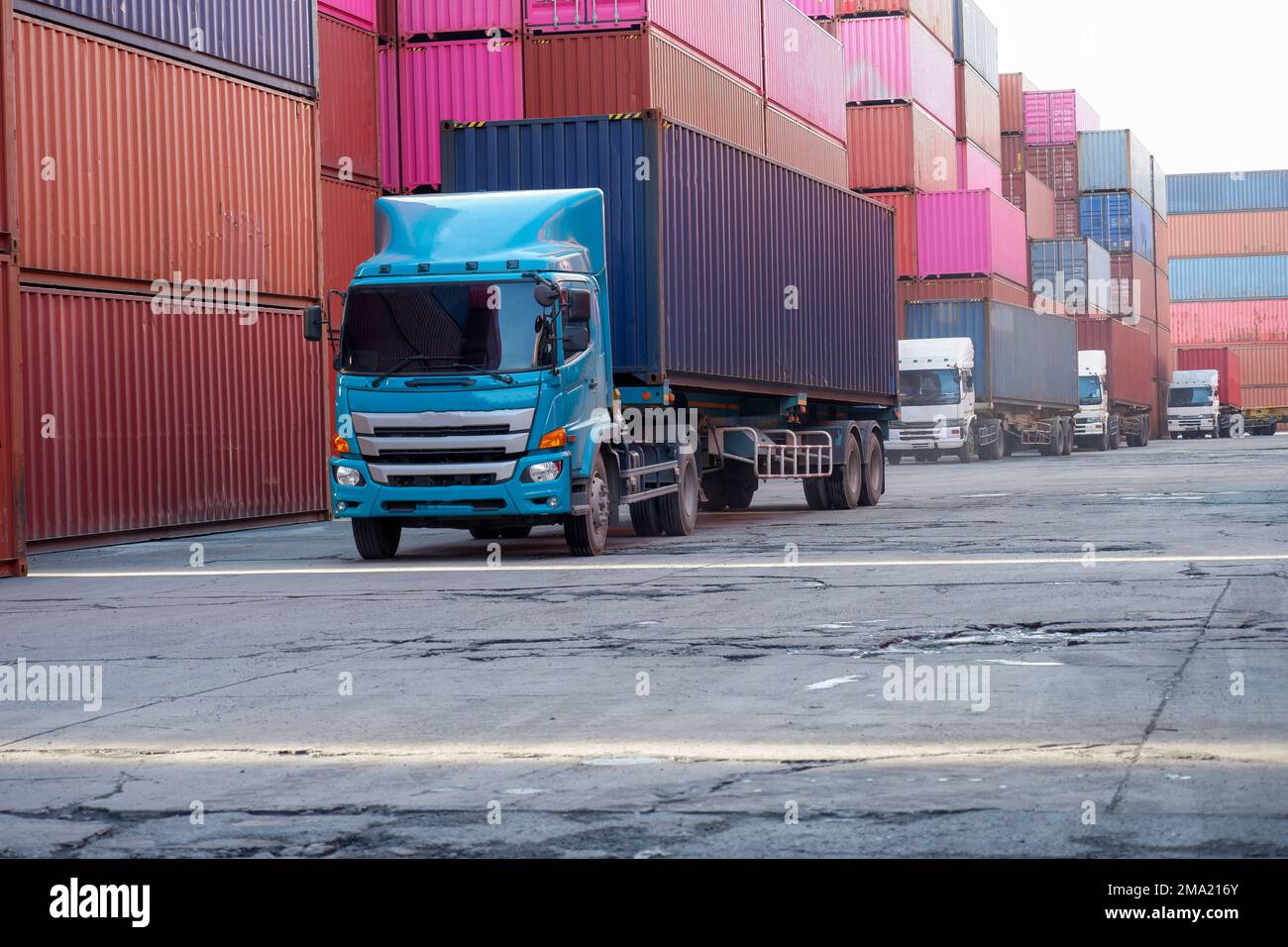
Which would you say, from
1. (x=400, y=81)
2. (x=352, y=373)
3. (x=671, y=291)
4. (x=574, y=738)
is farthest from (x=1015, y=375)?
(x=574, y=738)

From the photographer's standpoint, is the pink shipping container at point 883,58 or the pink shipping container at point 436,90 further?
the pink shipping container at point 883,58

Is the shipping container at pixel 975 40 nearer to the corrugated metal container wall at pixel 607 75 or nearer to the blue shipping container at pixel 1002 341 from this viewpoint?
the blue shipping container at pixel 1002 341

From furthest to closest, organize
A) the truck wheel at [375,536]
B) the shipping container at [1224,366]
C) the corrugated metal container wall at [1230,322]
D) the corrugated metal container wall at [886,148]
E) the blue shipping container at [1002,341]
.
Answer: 1. the corrugated metal container wall at [1230,322]
2. the shipping container at [1224,366]
3. the corrugated metal container wall at [886,148]
4. the blue shipping container at [1002,341]
5. the truck wheel at [375,536]

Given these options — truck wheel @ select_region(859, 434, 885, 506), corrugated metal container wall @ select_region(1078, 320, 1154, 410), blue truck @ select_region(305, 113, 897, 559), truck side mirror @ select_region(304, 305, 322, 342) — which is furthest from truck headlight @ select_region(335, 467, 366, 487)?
corrugated metal container wall @ select_region(1078, 320, 1154, 410)

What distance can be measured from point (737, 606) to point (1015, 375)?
35.9 metres

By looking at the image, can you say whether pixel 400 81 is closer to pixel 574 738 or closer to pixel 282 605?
pixel 282 605

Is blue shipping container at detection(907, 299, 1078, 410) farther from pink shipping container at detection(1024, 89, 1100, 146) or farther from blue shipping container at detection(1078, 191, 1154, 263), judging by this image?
pink shipping container at detection(1024, 89, 1100, 146)

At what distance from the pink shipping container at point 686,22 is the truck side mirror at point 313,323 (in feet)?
41.0

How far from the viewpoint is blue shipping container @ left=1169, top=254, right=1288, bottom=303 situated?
96.2 m

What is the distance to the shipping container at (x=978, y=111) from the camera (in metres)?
53.4

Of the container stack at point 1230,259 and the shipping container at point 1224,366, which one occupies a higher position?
the container stack at point 1230,259

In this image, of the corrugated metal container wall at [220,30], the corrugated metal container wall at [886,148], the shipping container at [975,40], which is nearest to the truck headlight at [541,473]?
the corrugated metal container wall at [220,30]

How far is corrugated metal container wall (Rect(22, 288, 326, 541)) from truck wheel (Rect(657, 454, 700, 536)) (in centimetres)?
565

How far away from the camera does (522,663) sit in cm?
884
